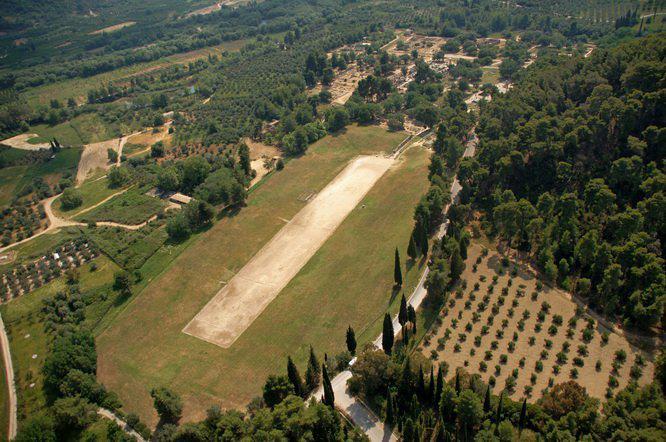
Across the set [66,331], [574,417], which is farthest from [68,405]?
[574,417]

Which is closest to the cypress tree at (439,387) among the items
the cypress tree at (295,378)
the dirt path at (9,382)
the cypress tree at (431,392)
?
the cypress tree at (431,392)

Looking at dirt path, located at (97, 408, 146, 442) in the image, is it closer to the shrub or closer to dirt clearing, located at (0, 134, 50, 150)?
the shrub

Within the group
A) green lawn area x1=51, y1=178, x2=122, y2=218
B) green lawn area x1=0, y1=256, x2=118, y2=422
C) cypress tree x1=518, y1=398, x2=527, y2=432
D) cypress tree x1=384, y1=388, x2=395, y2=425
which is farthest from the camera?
green lawn area x1=51, y1=178, x2=122, y2=218

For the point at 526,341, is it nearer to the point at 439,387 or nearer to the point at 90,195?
the point at 439,387

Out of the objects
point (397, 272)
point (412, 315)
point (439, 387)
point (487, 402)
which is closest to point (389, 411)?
point (439, 387)

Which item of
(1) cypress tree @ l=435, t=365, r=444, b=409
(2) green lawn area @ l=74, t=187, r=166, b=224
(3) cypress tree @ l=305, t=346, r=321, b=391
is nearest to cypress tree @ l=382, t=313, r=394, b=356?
(1) cypress tree @ l=435, t=365, r=444, b=409

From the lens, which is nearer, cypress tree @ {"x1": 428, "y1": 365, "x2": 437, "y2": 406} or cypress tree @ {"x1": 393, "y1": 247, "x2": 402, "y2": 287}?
cypress tree @ {"x1": 428, "y1": 365, "x2": 437, "y2": 406}
